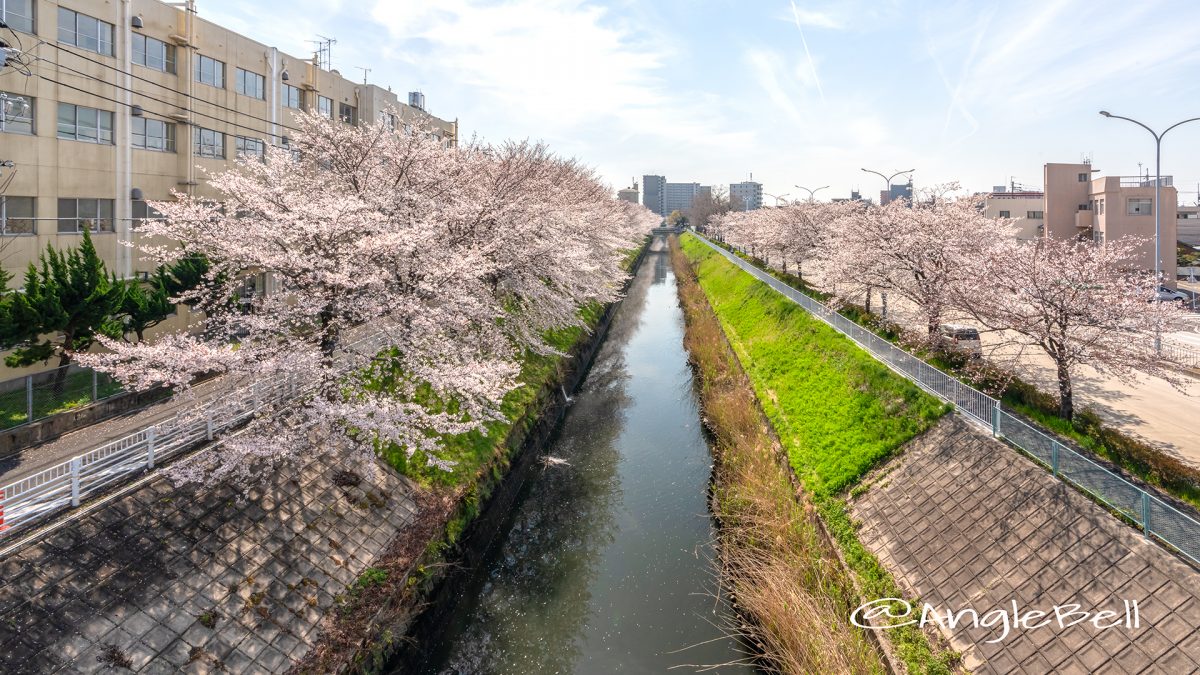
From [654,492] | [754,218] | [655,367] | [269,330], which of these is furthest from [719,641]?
[754,218]

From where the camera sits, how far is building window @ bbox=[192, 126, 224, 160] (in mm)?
25609

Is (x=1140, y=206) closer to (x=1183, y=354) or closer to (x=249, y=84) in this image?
(x=1183, y=354)

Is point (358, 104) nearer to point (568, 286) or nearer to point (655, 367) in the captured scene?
point (568, 286)

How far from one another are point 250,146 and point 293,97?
475cm

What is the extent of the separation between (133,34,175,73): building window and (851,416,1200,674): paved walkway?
29.6 meters

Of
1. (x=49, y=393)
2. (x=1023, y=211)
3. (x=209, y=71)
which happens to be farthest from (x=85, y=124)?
(x=1023, y=211)

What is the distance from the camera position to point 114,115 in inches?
862

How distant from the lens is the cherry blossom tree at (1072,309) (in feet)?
41.5

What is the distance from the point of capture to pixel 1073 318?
13.2 metres

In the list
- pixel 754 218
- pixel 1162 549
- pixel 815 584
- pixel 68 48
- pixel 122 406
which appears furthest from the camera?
pixel 754 218

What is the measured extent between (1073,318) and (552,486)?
14108 mm

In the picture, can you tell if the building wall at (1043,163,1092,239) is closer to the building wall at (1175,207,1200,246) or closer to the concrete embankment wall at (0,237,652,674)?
the building wall at (1175,207,1200,246)

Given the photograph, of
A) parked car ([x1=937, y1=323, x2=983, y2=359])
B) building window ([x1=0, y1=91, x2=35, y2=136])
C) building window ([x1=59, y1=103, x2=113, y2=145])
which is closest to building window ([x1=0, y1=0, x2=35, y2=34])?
building window ([x1=0, y1=91, x2=35, y2=136])

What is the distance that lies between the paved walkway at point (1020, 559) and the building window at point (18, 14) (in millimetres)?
28062
